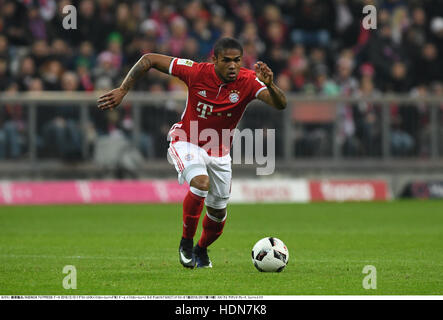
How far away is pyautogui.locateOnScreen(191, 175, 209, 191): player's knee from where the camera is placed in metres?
9.88

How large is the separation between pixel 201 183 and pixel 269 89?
121 centimetres

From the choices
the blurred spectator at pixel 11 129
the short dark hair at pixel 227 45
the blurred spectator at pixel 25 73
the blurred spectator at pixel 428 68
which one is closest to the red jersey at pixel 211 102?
the short dark hair at pixel 227 45

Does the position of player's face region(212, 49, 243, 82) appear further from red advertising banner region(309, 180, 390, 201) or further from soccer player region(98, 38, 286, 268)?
red advertising banner region(309, 180, 390, 201)

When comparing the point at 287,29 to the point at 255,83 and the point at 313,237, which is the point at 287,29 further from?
the point at 255,83

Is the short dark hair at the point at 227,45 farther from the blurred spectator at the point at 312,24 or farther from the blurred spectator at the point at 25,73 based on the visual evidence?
the blurred spectator at the point at 312,24

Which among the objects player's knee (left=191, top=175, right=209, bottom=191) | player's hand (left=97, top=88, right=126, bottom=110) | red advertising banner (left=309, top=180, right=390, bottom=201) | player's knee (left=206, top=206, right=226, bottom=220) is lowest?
red advertising banner (left=309, top=180, right=390, bottom=201)

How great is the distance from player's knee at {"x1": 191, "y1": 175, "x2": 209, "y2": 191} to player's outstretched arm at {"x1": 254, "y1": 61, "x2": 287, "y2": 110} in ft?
3.53

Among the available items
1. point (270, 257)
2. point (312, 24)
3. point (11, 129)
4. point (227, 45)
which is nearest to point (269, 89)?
point (227, 45)

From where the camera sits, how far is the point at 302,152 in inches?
872

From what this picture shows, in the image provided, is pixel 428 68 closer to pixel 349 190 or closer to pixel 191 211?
pixel 349 190

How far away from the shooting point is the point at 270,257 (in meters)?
9.91

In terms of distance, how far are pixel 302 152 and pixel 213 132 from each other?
1195 cm

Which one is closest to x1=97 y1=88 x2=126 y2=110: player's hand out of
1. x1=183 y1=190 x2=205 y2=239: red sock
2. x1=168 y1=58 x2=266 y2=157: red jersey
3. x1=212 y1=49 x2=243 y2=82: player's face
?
x1=168 y1=58 x2=266 y2=157: red jersey
